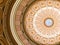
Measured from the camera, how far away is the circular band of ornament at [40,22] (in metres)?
9.75

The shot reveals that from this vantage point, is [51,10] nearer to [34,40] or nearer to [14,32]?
[34,40]

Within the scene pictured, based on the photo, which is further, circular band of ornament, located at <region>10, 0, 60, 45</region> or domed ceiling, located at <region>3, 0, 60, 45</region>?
circular band of ornament, located at <region>10, 0, 60, 45</region>

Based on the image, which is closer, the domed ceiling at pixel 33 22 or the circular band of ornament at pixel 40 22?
the domed ceiling at pixel 33 22

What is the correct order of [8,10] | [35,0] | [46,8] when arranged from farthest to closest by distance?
[46,8] < [35,0] < [8,10]

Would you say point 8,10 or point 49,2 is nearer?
point 8,10

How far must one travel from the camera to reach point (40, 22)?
435 inches

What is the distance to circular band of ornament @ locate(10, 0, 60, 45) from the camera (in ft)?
32.0

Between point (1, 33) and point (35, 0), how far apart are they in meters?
2.32

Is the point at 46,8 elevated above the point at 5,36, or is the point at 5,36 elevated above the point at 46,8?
the point at 46,8

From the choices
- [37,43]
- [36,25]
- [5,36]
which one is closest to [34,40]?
[37,43]

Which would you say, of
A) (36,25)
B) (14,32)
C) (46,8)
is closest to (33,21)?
(36,25)

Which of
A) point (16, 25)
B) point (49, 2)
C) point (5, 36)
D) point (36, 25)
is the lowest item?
point (5, 36)

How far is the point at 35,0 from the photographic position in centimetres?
1003

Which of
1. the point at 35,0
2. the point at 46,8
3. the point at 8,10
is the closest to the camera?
the point at 8,10
